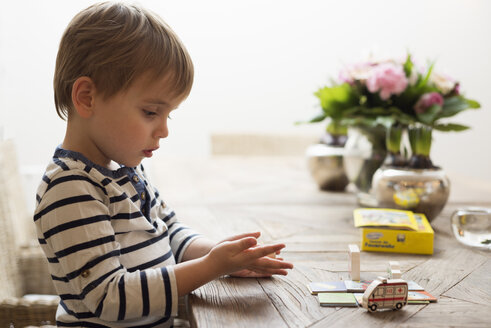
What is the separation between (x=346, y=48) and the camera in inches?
150

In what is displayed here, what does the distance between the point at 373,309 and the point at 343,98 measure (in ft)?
2.88

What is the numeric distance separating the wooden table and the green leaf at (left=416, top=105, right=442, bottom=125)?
0.89 ft

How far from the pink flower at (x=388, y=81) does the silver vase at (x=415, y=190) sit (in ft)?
0.81

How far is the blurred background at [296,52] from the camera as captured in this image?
365 centimetres

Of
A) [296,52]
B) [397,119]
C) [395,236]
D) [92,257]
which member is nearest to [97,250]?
[92,257]

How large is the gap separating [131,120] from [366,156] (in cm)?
91

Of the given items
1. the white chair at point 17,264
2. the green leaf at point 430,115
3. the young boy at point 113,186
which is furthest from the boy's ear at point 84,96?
the green leaf at point 430,115

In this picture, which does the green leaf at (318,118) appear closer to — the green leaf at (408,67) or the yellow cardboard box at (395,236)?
the green leaf at (408,67)

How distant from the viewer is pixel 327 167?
1722mm

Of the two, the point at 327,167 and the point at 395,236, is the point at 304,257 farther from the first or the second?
the point at 327,167


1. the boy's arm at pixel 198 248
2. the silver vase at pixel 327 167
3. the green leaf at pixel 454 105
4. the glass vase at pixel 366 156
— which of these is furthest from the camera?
the silver vase at pixel 327 167

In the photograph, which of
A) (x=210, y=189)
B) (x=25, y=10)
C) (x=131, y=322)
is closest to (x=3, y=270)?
(x=131, y=322)

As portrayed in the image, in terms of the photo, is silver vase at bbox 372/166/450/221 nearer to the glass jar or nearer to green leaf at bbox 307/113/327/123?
the glass jar

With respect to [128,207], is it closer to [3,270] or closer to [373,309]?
[373,309]
